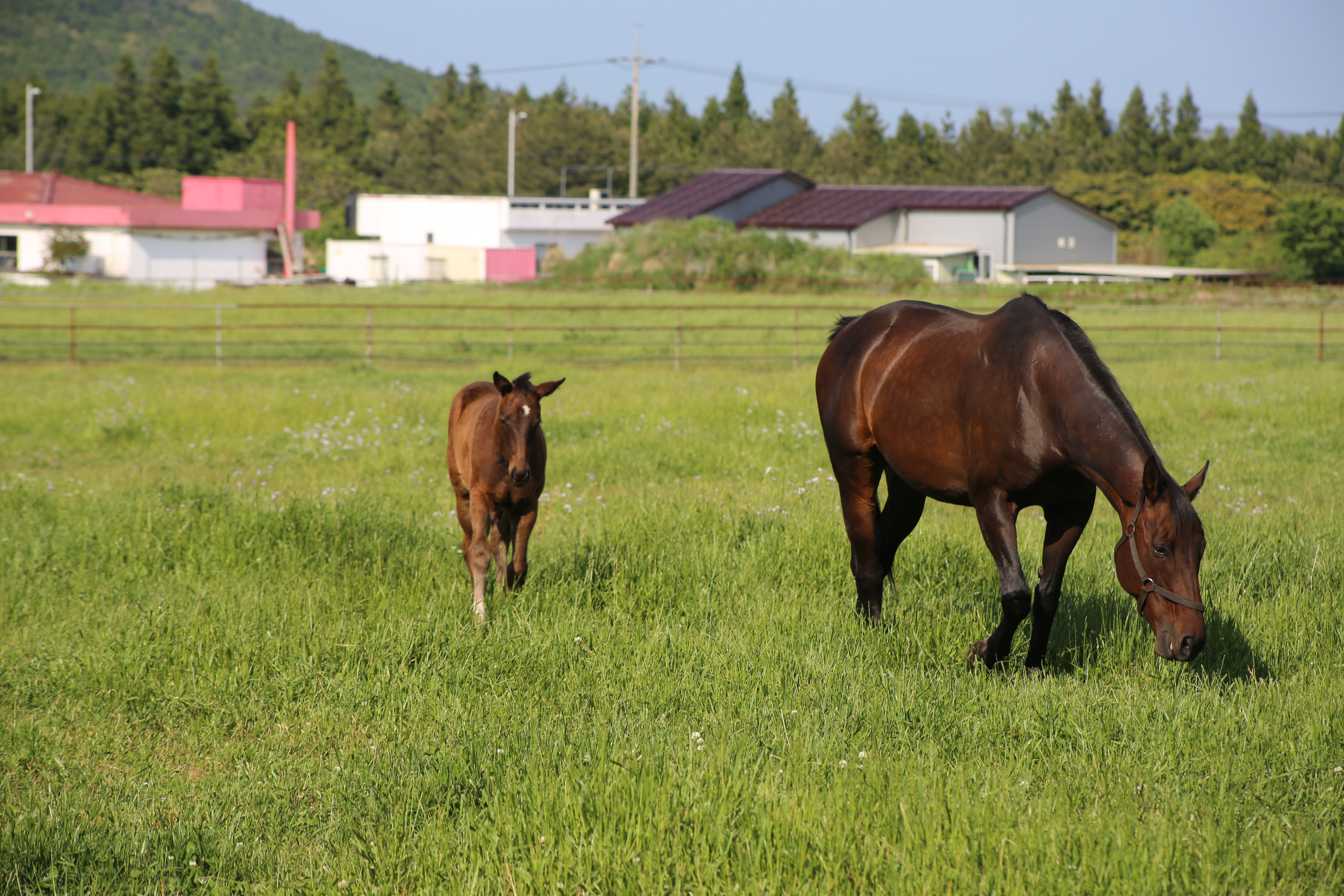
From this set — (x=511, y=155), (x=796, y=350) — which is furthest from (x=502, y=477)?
(x=511, y=155)

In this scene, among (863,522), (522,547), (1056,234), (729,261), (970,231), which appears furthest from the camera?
(1056,234)

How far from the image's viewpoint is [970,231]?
56719mm

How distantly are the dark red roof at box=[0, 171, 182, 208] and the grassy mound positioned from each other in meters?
29.6

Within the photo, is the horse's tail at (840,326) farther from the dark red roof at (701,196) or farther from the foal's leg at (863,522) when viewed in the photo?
the dark red roof at (701,196)

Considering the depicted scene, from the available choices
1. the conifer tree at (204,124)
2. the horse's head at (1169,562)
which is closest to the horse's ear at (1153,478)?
the horse's head at (1169,562)

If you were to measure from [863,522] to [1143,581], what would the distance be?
193cm

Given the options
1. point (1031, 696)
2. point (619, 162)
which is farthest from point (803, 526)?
point (619, 162)

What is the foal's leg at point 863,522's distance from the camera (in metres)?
5.93

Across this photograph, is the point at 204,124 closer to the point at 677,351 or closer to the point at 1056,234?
the point at 1056,234

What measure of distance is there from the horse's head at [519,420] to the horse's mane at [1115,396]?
2.62m

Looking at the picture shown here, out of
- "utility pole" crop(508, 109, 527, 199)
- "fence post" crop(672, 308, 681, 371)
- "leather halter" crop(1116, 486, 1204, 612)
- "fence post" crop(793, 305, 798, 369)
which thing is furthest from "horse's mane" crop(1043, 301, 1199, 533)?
"utility pole" crop(508, 109, 527, 199)

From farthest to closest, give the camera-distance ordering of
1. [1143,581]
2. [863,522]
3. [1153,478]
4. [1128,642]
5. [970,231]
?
[970,231] < [863,522] < [1128,642] < [1143,581] < [1153,478]

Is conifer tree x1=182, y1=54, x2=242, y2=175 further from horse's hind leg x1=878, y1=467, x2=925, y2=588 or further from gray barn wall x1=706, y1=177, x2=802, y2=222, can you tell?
horse's hind leg x1=878, y1=467, x2=925, y2=588

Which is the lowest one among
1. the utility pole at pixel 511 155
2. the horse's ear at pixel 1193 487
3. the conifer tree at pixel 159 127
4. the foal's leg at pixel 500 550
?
Result: the foal's leg at pixel 500 550
